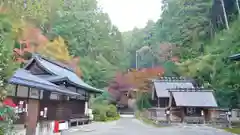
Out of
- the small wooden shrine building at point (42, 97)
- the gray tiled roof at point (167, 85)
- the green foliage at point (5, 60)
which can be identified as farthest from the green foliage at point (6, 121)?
the gray tiled roof at point (167, 85)

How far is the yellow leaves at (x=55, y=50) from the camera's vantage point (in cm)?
3525

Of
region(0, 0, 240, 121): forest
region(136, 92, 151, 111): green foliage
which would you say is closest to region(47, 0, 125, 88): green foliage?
region(0, 0, 240, 121): forest

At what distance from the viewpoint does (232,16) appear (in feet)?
120

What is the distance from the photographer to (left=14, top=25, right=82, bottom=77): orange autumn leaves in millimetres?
32747

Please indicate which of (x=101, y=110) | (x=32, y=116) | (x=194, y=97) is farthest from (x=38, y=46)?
(x=32, y=116)

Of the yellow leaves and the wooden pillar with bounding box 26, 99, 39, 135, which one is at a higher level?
the yellow leaves

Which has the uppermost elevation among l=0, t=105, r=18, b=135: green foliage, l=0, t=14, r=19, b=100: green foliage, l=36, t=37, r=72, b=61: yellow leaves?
l=36, t=37, r=72, b=61: yellow leaves

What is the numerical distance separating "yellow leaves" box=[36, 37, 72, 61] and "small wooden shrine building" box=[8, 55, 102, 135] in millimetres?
8663

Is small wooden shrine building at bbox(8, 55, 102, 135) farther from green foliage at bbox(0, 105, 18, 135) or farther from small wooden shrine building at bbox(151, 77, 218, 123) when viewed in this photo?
small wooden shrine building at bbox(151, 77, 218, 123)

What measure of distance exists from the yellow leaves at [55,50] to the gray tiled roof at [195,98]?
15.8 m

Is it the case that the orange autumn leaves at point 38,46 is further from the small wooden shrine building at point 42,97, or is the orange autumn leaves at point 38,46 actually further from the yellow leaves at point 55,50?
the small wooden shrine building at point 42,97

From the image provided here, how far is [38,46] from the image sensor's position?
34.3m

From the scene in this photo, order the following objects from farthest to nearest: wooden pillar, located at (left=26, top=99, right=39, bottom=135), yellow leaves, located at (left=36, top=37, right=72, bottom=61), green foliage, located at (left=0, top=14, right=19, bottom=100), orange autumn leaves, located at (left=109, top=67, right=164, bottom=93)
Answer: orange autumn leaves, located at (left=109, top=67, right=164, bottom=93)
yellow leaves, located at (left=36, top=37, right=72, bottom=61)
wooden pillar, located at (left=26, top=99, right=39, bottom=135)
green foliage, located at (left=0, top=14, right=19, bottom=100)

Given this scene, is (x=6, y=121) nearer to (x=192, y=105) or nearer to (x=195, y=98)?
(x=192, y=105)
